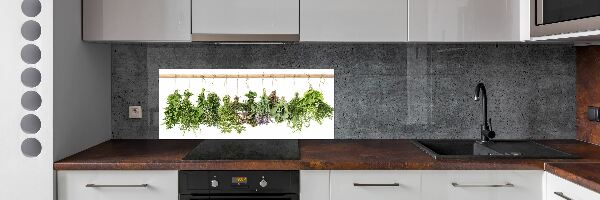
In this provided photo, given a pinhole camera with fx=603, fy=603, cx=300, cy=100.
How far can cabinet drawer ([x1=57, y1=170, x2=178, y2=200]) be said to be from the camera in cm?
238

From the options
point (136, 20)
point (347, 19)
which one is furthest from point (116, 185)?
point (347, 19)

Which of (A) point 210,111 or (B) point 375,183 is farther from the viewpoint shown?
(A) point 210,111

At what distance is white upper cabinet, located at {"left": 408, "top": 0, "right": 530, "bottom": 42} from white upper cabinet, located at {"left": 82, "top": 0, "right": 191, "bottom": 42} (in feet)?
3.40

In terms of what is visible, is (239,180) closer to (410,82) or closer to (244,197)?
(244,197)

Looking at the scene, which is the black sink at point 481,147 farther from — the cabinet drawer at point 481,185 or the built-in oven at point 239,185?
the built-in oven at point 239,185

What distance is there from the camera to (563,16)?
93.4 inches

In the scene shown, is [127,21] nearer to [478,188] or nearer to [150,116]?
[150,116]

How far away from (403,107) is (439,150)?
12.4 inches
